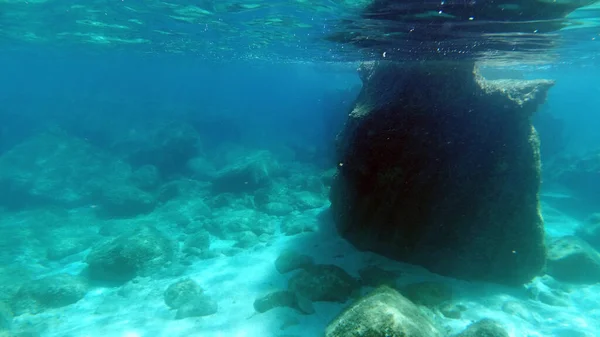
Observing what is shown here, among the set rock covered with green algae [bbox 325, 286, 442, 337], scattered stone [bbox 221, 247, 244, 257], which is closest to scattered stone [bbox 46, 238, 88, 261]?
scattered stone [bbox 221, 247, 244, 257]

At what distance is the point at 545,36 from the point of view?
12055 millimetres

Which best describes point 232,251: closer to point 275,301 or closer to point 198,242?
point 198,242

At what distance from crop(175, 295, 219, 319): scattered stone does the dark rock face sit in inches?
203

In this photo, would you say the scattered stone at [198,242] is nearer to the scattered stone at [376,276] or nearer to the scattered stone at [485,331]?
the scattered stone at [376,276]

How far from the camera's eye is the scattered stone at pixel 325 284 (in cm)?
823

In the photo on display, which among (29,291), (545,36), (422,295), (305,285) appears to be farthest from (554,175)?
(29,291)

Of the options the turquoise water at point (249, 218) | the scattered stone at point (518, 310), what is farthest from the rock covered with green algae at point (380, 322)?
the scattered stone at point (518, 310)

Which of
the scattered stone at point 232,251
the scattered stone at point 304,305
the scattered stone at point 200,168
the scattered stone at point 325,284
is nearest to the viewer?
the scattered stone at point 304,305

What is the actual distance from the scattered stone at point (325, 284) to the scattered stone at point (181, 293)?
9.03 ft

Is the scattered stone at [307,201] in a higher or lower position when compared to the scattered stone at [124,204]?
higher

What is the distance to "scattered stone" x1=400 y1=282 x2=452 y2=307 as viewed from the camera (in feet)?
26.4

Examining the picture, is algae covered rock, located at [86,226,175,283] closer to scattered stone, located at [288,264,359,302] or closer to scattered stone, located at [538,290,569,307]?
scattered stone, located at [288,264,359,302]

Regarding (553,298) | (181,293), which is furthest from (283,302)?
(553,298)

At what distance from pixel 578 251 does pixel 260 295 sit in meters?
10.0
